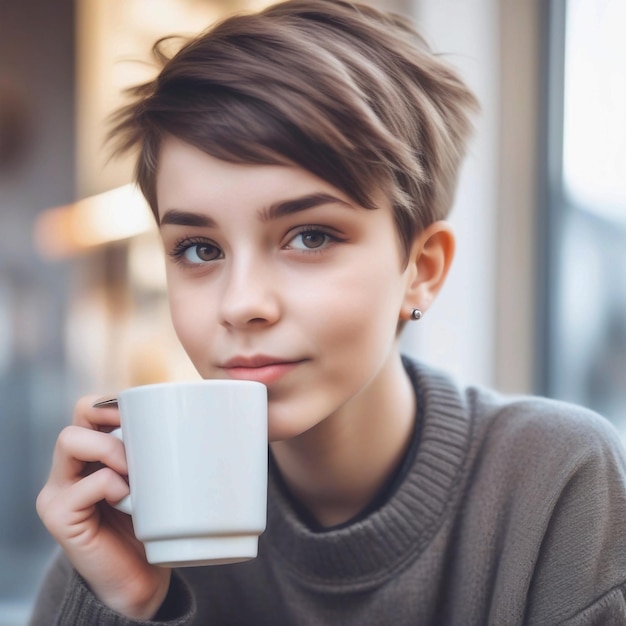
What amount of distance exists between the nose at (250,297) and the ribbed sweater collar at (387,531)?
35cm

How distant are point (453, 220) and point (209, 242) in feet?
2.82

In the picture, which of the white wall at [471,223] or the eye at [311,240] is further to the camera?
the white wall at [471,223]

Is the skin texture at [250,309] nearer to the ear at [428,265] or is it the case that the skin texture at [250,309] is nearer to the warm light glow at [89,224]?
Answer: the ear at [428,265]

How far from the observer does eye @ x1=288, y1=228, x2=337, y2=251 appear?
0.85 meters

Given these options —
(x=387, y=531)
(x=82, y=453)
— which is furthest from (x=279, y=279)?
(x=387, y=531)

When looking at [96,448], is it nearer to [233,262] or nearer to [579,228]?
[233,262]

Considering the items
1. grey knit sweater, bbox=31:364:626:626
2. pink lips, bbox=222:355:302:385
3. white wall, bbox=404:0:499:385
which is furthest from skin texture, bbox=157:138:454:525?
white wall, bbox=404:0:499:385

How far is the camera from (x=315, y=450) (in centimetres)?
108

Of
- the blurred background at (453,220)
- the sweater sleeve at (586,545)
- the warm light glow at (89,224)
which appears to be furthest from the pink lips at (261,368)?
the warm light glow at (89,224)

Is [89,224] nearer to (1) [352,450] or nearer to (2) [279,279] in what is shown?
(1) [352,450]

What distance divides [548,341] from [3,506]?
1.21 meters

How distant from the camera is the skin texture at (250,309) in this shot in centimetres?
82

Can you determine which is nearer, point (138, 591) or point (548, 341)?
point (138, 591)

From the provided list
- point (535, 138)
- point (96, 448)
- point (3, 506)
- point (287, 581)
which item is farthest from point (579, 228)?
point (3, 506)
